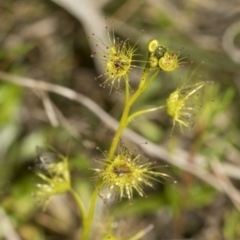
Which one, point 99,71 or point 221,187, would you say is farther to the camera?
point 99,71

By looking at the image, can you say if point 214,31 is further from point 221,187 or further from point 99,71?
point 221,187

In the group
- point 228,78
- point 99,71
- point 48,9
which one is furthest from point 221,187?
point 48,9

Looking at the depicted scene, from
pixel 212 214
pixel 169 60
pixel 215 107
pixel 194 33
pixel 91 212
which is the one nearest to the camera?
pixel 169 60

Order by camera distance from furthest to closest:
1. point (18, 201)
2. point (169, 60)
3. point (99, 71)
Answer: point (99, 71), point (18, 201), point (169, 60)

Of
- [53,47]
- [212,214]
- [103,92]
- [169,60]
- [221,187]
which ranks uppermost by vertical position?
[169,60]

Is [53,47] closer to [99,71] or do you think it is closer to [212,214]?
[99,71]

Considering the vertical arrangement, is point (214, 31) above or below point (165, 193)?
above
